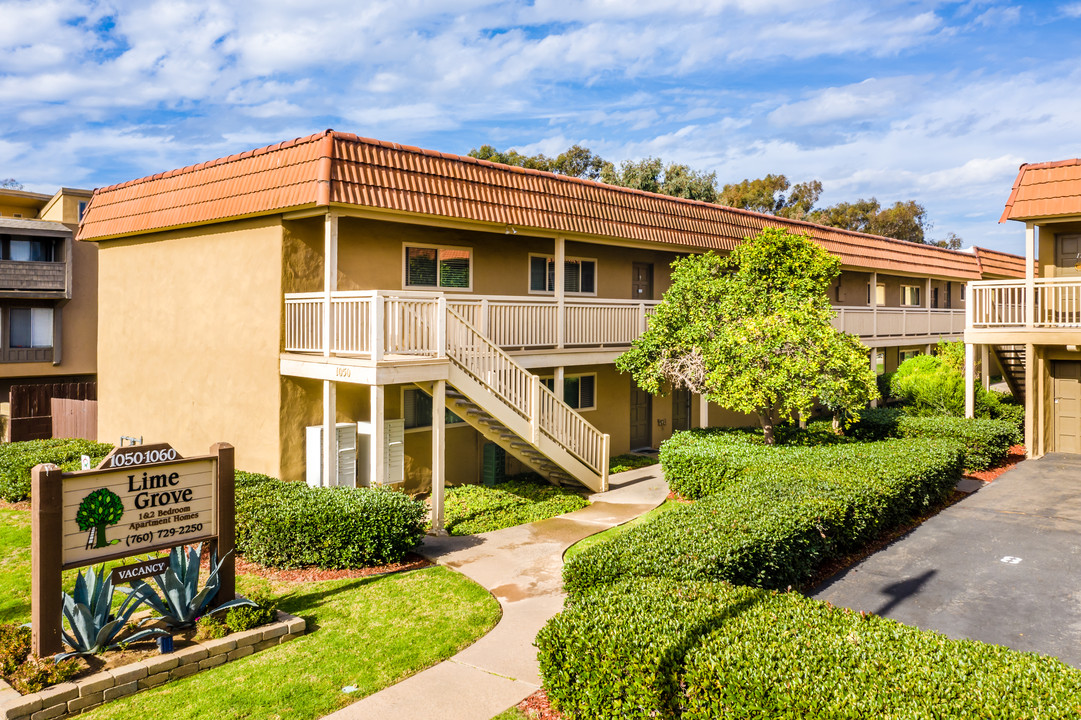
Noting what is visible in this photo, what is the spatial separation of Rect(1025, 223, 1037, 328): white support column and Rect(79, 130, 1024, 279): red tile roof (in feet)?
22.0

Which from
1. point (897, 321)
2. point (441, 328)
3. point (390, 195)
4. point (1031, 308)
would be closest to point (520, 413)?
point (441, 328)

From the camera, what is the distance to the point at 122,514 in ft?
23.9

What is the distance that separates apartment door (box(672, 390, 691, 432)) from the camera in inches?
835

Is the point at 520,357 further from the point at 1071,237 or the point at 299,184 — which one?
the point at 1071,237

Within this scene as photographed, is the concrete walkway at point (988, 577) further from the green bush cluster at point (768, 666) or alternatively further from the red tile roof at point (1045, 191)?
the red tile roof at point (1045, 191)

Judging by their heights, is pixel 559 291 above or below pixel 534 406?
above

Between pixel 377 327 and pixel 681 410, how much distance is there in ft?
39.9

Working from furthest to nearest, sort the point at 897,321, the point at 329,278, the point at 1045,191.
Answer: the point at 897,321 < the point at 1045,191 < the point at 329,278

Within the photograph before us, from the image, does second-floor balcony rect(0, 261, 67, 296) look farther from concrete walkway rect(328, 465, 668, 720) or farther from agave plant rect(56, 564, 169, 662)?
agave plant rect(56, 564, 169, 662)

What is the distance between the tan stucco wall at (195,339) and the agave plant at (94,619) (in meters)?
6.11

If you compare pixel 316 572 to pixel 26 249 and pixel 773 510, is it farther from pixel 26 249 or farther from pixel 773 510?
pixel 26 249

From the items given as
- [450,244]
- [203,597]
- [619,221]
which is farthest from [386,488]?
[619,221]

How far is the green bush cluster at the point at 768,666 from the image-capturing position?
4.77 meters

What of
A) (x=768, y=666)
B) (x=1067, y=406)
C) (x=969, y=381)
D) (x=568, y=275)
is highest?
(x=568, y=275)
